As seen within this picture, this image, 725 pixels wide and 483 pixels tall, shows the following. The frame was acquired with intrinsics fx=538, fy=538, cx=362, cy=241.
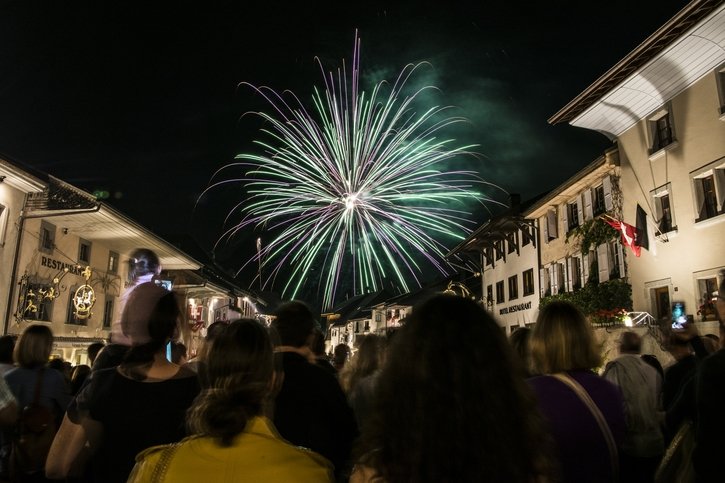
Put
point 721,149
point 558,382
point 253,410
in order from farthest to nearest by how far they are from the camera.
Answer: point 721,149 → point 558,382 → point 253,410

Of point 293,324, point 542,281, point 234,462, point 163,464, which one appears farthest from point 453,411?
point 542,281

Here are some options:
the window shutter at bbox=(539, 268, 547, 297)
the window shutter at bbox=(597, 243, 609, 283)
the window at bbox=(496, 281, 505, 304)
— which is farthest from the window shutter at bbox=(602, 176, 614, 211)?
the window at bbox=(496, 281, 505, 304)

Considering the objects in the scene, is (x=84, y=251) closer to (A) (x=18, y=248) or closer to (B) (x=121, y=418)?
(A) (x=18, y=248)

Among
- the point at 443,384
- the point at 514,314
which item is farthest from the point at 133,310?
the point at 514,314

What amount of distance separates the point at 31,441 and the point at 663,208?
1908cm

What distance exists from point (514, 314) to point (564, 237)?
8.00 meters

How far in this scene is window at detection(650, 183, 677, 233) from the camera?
1766cm

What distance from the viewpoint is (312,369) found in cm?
382

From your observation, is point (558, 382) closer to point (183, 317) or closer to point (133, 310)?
point (183, 317)

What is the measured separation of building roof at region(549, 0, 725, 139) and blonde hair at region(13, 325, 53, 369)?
16.8 metres

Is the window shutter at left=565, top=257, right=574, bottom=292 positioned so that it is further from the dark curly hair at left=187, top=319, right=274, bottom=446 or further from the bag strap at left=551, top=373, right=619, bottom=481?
the dark curly hair at left=187, top=319, right=274, bottom=446

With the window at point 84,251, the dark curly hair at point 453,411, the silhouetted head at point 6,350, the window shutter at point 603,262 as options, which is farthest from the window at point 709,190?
the window at point 84,251

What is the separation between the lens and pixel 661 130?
18.3 m

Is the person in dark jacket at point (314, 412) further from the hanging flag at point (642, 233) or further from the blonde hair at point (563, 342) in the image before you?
the hanging flag at point (642, 233)
